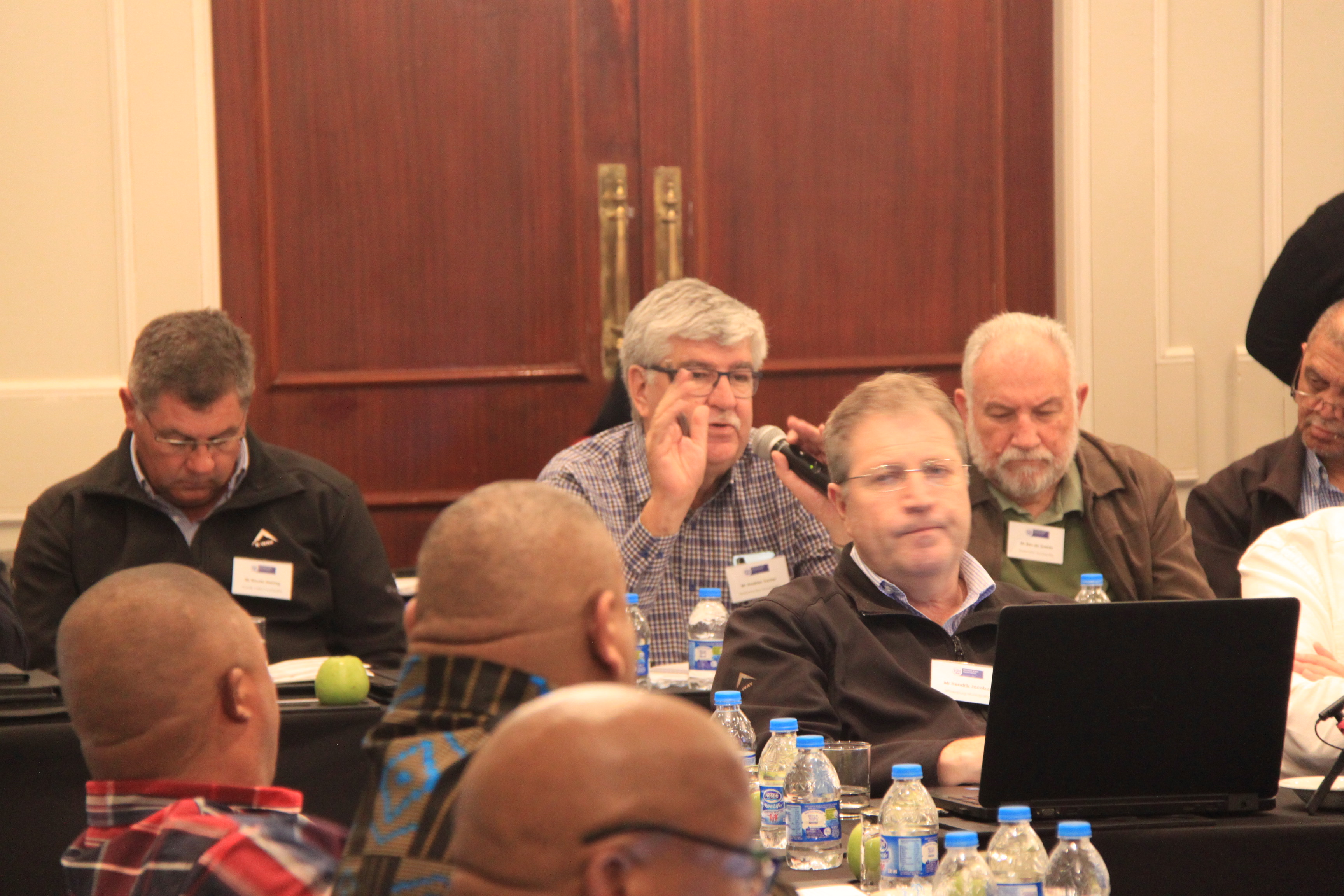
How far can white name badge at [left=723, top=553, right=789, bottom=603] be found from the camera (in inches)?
143

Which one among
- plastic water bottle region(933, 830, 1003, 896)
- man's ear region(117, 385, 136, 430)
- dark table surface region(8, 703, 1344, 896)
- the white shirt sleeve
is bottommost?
dark table surface region(8, 703, 1344, 896)

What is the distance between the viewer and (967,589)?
8.89 feet

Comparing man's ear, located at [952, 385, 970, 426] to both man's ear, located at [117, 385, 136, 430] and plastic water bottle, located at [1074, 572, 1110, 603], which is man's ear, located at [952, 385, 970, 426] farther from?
man's ear, located at [117, 385, 136, 430]

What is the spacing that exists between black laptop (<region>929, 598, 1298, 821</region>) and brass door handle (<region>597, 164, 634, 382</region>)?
9.50ft

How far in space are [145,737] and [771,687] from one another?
1130mm

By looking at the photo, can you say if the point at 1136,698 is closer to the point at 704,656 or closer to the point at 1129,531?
the point at 704,656

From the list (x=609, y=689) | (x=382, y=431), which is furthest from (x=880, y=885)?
(x=382, y=431)

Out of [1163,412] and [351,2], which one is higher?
[351,2]

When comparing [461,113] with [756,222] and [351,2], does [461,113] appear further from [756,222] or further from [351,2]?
[756,222]

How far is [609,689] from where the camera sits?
818mm

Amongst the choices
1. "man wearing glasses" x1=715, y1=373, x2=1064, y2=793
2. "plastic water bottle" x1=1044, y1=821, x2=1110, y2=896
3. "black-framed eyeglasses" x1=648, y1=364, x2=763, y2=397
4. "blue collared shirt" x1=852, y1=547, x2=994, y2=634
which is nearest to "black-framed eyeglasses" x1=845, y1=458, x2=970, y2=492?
"man wearing glasses" x1=715, y1=373, x2=1064, y2=793

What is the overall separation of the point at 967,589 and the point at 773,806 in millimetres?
781

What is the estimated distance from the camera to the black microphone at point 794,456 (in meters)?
3.54

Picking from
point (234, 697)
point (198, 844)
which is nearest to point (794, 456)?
point (234, 697)
